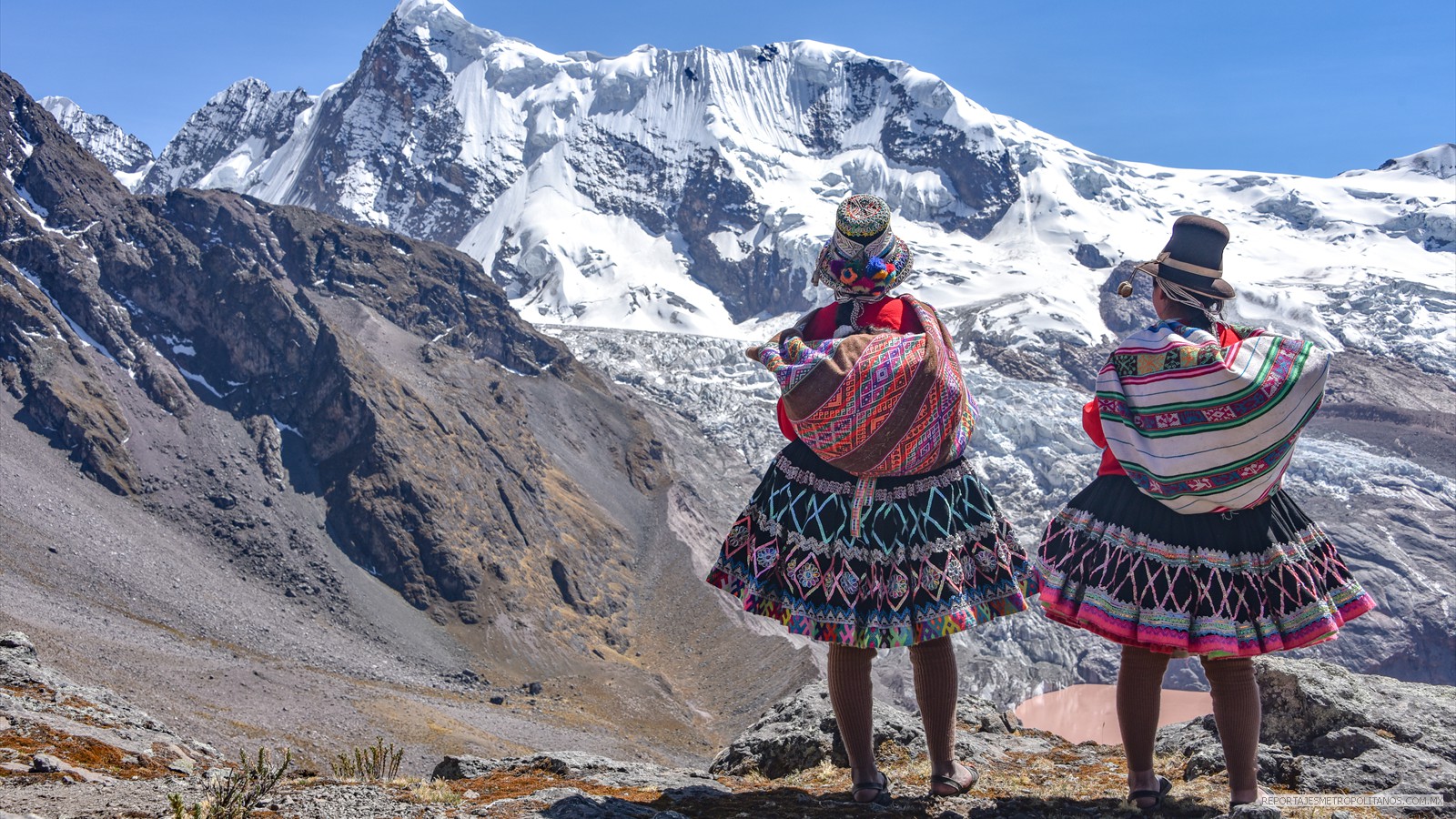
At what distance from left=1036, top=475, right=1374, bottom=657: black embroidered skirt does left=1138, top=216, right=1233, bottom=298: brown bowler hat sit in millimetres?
1112

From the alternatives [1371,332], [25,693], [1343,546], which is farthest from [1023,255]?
[25,693]

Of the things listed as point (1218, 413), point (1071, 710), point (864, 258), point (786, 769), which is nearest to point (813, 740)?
point (786, 769)

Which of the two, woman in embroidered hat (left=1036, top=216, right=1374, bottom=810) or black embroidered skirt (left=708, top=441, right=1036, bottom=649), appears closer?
woman in embroidered hat (left=1036, top=216, right=1374, bottom=810)

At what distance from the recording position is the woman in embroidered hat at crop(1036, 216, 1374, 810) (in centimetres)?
Result: 553

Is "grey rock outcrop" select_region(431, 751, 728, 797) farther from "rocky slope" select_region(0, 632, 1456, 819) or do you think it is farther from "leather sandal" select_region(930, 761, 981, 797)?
"leather sandal" select_region(930, 761, 981, 797)

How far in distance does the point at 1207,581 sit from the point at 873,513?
1696 millimetres

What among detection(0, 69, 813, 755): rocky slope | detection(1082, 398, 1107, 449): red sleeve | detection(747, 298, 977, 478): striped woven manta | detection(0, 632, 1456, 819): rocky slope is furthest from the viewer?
detection(0, 69, 813, 755): rocky slope

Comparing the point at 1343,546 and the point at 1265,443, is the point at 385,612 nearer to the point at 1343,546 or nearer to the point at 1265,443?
the point at 1265,443

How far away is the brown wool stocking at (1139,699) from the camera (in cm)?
595

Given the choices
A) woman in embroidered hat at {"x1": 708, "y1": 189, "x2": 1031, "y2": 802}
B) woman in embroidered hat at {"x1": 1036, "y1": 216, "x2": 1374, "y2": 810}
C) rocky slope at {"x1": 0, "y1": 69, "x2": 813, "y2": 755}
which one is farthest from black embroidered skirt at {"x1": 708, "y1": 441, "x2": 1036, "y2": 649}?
rocky slope at {"x1": 0, "y1": 69, "x2": 813, "y2": 755}

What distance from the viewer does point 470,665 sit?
187ft

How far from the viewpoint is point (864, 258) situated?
6.24 metres

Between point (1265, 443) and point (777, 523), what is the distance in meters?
2.49

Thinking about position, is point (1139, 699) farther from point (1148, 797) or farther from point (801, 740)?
point (801, 740)
